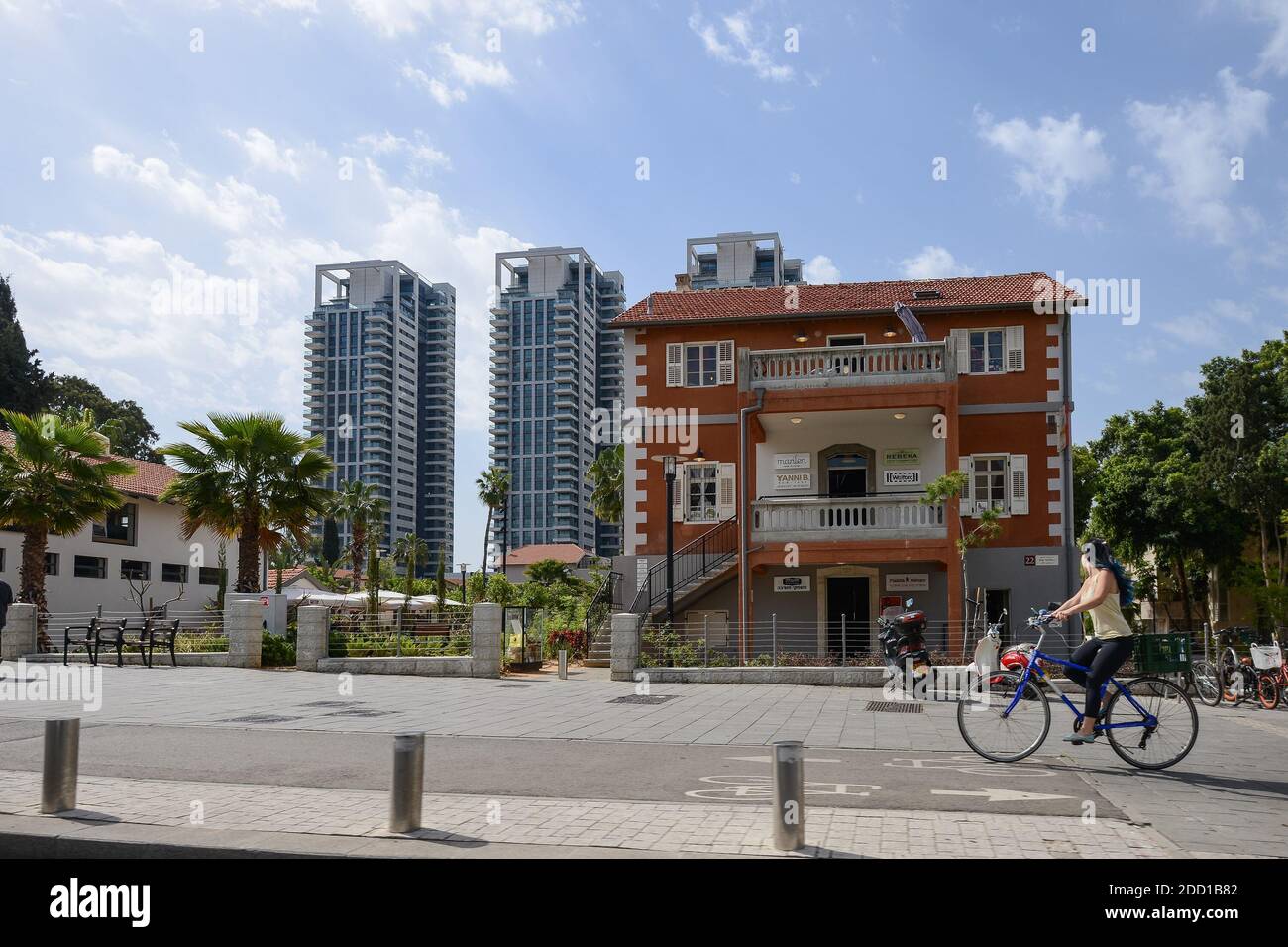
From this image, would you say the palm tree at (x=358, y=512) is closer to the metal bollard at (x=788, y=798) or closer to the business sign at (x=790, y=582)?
the business sign at (x=790, y=582)

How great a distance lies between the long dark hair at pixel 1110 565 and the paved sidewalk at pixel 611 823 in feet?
9.18

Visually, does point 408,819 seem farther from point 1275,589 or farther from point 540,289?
point 540,289

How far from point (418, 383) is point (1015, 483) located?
135194mm

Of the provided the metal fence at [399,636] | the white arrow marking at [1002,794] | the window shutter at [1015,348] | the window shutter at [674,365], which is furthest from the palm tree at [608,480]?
the white arrow marking at [1002,794]

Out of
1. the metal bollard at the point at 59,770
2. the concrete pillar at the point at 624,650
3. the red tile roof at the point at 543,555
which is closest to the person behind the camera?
the metal bollard at the point at 59,770

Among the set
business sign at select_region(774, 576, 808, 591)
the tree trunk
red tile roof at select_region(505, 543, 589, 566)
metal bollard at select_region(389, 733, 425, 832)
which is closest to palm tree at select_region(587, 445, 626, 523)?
business sign at select_region(774, 576, 808, 591)

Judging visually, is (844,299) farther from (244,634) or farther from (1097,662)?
(1097,662)

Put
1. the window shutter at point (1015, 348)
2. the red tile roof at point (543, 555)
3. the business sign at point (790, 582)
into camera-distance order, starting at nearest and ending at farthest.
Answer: the business sign at point (790, 582) → the window shutter at point (1015, 348) → the red tile roof at point (543, 555)

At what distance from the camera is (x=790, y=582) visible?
2794cm

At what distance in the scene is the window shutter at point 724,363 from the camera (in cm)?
2977

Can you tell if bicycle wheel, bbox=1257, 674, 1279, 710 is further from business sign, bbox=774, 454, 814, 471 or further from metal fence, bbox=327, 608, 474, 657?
metal fence, bbox=327, 608, 474, 657
